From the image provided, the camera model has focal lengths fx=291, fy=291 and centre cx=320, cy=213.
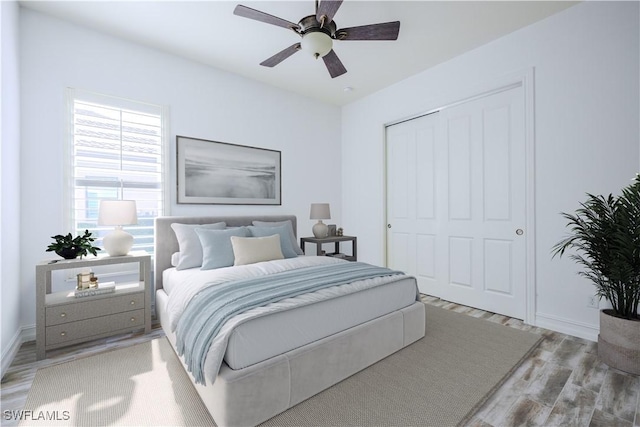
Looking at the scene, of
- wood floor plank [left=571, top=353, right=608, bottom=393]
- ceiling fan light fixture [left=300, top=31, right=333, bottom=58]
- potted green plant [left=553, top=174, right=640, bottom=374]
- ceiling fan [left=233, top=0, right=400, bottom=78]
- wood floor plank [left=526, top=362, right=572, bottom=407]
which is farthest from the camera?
ceiling fan light fixture [left=300, top=31, right=333, bottom=58]

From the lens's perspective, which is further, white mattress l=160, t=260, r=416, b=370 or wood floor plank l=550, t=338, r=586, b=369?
wood floor plank l=550, t=338, r=586, b=369

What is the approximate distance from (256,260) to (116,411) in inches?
58.8

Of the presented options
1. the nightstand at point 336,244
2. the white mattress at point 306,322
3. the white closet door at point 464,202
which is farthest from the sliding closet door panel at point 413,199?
the white mattress at point 306,322

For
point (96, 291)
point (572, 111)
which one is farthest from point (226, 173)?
point (572, 111)

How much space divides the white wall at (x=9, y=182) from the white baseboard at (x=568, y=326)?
4435 mm

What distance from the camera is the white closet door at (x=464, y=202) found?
3.10 metres

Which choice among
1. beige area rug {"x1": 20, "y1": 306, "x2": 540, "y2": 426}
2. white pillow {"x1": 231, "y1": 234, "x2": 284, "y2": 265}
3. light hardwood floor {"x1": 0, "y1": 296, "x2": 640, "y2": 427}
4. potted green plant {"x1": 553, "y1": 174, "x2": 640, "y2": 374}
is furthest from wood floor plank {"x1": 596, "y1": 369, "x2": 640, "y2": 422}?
white pillow {"x1": 231, "y1": 234, "x2": 284, "y2": 265}

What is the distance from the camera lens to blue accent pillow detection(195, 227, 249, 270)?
2822 mm

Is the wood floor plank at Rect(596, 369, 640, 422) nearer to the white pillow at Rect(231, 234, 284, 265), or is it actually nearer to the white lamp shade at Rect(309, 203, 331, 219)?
the white pillow at Rect(231, 234, 284, 265)

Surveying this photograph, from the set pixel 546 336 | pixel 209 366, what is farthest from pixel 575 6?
pixel 209 366

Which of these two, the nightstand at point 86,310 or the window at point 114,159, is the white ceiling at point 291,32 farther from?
the nightstand at point 86,310

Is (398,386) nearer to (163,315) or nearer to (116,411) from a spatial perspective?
(116,411)

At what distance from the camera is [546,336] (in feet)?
8.66

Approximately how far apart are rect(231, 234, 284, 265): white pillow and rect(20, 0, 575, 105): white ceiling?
2.09m
